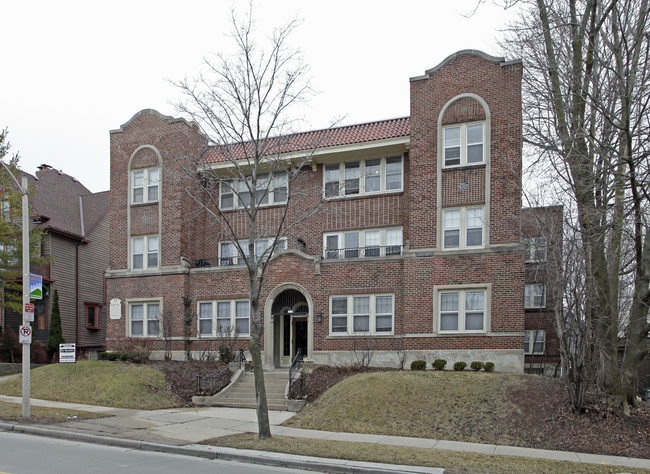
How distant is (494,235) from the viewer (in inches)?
808

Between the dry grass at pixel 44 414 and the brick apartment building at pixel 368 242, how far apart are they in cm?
725

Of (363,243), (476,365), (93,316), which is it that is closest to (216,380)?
(363,243)

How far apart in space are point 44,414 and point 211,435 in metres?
5.24

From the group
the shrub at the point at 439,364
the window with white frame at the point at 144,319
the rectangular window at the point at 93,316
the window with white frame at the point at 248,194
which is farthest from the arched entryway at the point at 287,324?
the rectangular window at the point at 93,316

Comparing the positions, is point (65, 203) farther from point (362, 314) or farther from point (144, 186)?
point (362, 314)

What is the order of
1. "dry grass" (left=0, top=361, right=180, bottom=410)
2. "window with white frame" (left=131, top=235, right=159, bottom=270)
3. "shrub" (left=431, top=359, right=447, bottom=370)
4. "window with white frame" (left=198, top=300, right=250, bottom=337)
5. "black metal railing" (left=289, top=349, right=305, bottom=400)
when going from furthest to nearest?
"window with white frame" (left=131, top=235, right=159, bottom=270), "window with white frame" (left=198, top=300, right=250, bottom=337), "shrub" (left=431, top=359, right=447, bottom=370), "dry grass" (left=0, top=361, right=180, bottom=410), "black metal railing" (left=289, top=349, right=305, bottom=400)

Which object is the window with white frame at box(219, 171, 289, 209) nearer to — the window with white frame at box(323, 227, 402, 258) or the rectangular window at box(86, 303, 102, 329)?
the window with white frame at box(323, 227, 402, 258)

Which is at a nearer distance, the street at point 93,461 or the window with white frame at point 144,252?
the street at point 93,461

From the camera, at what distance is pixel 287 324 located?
81.1ft

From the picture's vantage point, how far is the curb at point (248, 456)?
9.99m

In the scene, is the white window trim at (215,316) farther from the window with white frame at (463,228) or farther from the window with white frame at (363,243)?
the window with white frame at (463,228)

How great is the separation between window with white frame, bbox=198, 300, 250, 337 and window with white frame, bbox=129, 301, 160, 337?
2.11m

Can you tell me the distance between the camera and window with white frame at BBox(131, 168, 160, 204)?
1049 inches

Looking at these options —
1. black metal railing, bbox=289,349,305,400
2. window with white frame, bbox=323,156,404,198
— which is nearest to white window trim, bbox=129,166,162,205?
window with white frame, bbox=323,156,404,198
